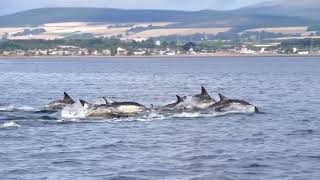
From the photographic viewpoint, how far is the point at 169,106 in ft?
169

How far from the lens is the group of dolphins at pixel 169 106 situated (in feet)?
152

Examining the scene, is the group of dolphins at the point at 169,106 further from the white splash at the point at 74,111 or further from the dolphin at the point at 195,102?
the white splash at the point at 74,111

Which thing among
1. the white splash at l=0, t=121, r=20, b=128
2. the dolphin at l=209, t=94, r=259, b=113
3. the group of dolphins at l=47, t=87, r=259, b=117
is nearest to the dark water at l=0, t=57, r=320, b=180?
the white splash at l=0, t=121, r=20, b=128

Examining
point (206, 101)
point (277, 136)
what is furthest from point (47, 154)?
point (206, 101)

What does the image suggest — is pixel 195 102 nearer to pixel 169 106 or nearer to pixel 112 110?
pixel 169 106

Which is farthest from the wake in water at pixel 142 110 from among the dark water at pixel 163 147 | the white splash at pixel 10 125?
the white splash at pixel 10 125

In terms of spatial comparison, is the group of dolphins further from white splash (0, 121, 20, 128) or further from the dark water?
white splash (0, 121, 20, 128)

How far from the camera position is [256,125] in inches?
1642

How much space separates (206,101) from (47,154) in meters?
20.0

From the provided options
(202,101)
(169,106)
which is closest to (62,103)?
(169,106)

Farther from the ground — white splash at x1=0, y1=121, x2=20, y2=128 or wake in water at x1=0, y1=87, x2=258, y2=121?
white splash at x1=0, y1=121, x2=20, y2=128

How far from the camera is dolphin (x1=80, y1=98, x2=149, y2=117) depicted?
151 feet

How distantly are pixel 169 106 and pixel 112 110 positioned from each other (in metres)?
6.19

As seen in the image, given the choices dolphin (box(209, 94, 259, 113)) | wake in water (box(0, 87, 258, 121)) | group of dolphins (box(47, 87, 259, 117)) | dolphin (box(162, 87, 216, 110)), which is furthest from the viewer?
dolphin (box(162, 87, 216, 110))
